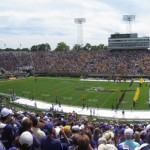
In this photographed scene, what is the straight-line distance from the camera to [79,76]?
83.2 metres

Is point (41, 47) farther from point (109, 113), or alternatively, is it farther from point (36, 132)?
point (36, 132)

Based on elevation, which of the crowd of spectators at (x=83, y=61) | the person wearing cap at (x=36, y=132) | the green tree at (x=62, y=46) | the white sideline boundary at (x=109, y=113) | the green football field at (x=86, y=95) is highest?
the green tree at (x=62, y=46)

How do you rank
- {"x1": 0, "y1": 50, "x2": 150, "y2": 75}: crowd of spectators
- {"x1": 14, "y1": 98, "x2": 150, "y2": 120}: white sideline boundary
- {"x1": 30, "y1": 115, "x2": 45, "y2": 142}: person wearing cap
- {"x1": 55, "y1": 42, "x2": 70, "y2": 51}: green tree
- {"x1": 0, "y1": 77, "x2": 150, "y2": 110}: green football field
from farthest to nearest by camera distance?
{"x1": 55, "y1": 42, "x2": 70, "y2": 51}: green tree, {"x1": 0, "y1": 50, "x2": 150, "y2": 75}: crowd of spectators, {"x1": 0, "y1": 77, "x2": 150, "y2": 110}: green football field, {"x1": 14, "y1": 98, "x2": 150, "y2": 120}: white sideline boundary, {"x1": 30, "y1": 115, "x2": 45, "y2": 142}: person wearing cap

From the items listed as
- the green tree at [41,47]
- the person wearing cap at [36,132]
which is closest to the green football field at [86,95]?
the person wearing cap at [36,132]

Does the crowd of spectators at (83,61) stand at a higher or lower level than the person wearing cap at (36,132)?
higher

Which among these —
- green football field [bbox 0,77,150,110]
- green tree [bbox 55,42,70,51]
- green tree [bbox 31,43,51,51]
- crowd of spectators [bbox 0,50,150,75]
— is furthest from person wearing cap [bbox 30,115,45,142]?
green tree [bbox 31,43,51,51]

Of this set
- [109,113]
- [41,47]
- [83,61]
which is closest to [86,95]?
[109,113]

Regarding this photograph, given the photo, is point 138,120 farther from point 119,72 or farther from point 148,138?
point 119,72

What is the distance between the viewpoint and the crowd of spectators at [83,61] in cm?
8306

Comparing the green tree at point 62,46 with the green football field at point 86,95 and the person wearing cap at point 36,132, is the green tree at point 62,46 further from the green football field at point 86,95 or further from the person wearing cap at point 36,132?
the person wearing cap at point 36,132

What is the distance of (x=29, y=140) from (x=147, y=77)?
235ft

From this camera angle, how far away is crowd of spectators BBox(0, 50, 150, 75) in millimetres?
83062

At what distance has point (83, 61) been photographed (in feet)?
303

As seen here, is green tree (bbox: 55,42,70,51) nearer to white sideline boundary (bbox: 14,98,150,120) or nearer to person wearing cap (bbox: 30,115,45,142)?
white sideline boundary (bbox: 14,98,150,120)
